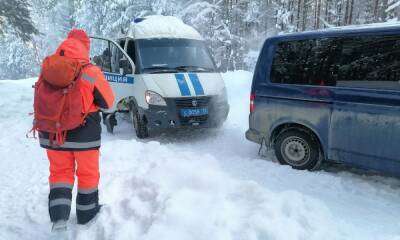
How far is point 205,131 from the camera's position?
352 inches

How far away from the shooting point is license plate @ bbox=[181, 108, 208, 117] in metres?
7.68

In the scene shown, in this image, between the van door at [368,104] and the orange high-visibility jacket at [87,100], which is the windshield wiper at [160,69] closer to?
the van door at [368,104]

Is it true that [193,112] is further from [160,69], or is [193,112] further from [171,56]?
[171,56]

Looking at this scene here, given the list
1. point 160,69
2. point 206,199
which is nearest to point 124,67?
point 160,69

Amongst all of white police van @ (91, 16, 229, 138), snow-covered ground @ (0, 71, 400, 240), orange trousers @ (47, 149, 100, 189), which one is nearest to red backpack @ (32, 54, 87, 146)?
orange trousers @ (47, 149, 100, 189)

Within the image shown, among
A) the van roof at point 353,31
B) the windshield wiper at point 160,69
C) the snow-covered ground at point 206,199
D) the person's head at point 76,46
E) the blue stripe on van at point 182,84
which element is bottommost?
the snow-covered ground at point 206,199

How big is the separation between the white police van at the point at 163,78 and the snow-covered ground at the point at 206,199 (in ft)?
3.60

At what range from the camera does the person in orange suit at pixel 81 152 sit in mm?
3896

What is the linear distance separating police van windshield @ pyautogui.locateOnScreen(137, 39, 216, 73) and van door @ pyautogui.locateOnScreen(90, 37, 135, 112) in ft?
1.15

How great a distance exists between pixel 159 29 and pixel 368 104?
5.37m

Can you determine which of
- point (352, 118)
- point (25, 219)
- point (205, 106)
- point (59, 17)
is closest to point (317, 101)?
point (352, 118)

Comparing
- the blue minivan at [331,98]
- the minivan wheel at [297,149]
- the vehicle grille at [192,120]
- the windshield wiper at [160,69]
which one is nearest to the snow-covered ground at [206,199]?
the minivan wheel at [297,149]

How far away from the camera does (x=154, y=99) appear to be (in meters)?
7.78

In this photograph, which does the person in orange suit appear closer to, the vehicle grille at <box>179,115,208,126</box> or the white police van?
the white police van
